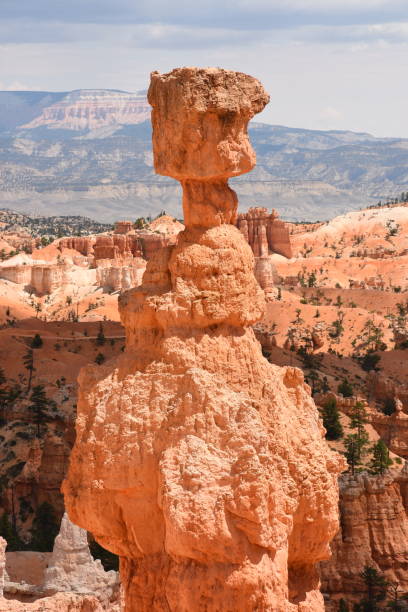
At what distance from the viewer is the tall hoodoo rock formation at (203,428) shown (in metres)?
6.72

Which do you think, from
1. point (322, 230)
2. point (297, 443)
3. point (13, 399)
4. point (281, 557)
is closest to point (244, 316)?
point (297, 443)

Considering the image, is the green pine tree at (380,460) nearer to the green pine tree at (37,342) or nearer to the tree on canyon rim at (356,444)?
the tree on canyon rim at (356,444)

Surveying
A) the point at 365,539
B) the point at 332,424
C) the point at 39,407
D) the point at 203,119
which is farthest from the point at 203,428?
the point at 39,407

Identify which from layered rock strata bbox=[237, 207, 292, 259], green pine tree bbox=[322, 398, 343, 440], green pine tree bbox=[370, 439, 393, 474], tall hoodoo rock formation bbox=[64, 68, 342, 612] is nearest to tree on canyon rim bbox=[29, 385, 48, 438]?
green pine tree bbox=[322, 398, 343, 440]

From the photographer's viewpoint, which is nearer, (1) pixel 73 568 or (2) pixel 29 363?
(1) pixel 73 568

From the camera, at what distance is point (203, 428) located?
7.05 m

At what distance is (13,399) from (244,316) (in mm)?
28706

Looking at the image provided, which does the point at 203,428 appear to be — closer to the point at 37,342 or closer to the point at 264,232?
the point at 37,342

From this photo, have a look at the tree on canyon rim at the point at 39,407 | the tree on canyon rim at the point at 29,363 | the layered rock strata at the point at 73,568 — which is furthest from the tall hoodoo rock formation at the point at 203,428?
the tree on canyon rim at the point at 29,363

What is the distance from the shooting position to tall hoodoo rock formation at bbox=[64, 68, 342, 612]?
22.0ft

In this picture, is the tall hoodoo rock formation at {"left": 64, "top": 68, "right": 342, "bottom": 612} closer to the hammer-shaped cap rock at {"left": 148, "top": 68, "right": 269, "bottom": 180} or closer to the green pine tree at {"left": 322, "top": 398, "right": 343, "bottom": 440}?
the hammer-shaped cap rock at {"left": 148, "top": 68, "right": 269, "bottom": 180}

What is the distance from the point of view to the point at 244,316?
7781 millimetres

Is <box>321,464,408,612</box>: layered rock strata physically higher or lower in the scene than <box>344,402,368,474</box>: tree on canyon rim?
lower

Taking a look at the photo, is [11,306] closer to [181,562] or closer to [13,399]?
[13,399]
